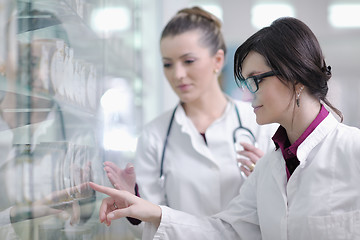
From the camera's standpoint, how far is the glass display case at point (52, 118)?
76 cm

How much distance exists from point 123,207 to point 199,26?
2.63ft

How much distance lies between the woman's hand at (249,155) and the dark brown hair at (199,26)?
16.5 inches

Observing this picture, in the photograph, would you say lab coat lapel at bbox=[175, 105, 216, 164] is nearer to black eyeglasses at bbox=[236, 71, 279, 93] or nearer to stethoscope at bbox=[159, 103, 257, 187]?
stethoscope at bbox=[159, 103, 257, 187]

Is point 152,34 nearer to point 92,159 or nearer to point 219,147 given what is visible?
point 219,147

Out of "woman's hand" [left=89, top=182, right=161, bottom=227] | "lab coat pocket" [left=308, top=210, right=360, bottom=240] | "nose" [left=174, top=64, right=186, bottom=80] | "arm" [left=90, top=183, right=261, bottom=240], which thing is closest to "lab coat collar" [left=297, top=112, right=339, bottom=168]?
"lab coat pocket" [left=308, top=210, right=360, bottom=240]

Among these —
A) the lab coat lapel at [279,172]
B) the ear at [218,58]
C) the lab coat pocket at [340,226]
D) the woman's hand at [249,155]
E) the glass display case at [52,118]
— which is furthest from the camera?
the ear at [218,58]

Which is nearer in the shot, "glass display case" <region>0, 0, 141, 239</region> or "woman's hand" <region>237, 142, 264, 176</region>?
"glass display case" <region>0, 0, 141, 239</region>

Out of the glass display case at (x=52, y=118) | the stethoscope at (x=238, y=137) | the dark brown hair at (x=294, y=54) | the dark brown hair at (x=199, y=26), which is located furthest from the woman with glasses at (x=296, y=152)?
the dark brown hair at (x=199, y=26)

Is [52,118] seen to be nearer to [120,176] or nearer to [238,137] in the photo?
[120,176]

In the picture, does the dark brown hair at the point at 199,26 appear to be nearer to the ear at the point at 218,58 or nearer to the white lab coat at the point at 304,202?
the ear at the point at 218,58

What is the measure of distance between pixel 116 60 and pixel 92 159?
694mm

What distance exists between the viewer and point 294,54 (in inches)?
41.0

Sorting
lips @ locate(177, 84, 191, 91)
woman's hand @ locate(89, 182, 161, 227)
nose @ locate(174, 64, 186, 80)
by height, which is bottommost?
woman's hand @ locate(89, 182, 161, 227)

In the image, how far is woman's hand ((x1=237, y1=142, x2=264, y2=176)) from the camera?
1452 mm
